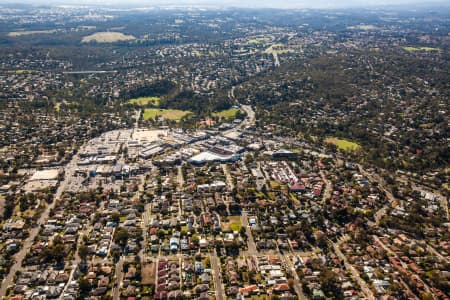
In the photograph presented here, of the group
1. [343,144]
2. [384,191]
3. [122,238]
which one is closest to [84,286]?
[122,238]

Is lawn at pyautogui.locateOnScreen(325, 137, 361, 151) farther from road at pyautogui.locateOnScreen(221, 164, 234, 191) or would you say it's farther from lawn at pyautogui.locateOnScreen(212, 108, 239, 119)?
lawn at pyautogui.locateOnScreen(212, 108, 239, 119)

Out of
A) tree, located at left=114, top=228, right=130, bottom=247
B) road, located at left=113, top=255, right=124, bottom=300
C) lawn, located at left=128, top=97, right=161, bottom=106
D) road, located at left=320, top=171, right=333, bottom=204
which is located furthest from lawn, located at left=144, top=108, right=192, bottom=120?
road, located at left=113, top=255, right=124, bottom=300

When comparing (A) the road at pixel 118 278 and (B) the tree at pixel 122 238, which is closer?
(A) the road at pixel 118 278

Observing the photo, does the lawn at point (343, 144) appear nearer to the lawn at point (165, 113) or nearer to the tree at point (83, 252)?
the lawn at point (165, 113)

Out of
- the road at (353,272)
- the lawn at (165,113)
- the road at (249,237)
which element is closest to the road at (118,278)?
the road at (249,237)

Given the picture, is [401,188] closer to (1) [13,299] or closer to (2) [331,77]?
(1) [13,299]

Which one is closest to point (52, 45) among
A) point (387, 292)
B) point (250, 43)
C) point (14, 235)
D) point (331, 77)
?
point (250, 43)
